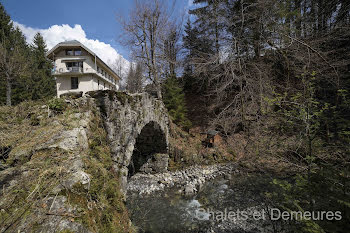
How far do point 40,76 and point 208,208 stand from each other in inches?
913

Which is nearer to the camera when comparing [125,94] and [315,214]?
[315,214]

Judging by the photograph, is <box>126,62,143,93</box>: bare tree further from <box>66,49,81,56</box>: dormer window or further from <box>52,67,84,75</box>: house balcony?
<box>66,49,81,56</box>: dormer window

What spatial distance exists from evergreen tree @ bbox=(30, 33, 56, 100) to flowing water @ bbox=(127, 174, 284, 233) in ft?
46.7

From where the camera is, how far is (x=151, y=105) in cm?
660

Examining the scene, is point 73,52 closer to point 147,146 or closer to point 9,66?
point 9,66

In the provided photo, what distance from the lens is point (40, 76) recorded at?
60.5 ft

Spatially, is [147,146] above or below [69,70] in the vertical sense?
below

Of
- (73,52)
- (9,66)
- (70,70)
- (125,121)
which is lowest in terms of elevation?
(125,121)

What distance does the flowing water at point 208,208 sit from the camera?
4.48 meters

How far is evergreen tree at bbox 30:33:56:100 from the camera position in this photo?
1748 centimetres

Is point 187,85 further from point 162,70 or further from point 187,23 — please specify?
point 187,23

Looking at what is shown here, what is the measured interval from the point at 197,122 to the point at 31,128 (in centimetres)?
1082

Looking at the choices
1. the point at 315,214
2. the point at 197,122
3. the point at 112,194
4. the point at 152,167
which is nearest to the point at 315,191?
the point at 315,214

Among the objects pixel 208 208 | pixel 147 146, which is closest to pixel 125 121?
pixel 208 208
